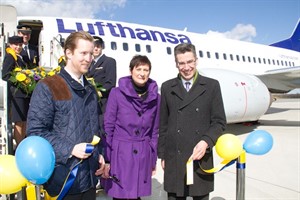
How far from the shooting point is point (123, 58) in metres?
8.59

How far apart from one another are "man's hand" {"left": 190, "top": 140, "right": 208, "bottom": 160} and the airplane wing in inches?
391

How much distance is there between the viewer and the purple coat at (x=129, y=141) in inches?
96.1

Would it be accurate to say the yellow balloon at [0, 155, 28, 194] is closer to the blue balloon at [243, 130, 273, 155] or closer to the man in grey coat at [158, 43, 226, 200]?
the man in grey coat at [158, 43, 226, 200]

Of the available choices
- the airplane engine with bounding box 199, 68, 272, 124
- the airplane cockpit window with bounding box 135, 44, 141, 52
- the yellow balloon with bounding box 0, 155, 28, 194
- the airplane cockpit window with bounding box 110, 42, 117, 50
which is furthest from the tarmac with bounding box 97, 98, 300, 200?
the airplane cockpit window with bounding box 135, 44, 141, 52

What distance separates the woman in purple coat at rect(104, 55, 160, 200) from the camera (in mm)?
2439

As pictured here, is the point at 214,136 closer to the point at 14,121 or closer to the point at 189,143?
the point at 189,143

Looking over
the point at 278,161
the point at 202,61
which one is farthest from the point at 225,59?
the point at 278,161

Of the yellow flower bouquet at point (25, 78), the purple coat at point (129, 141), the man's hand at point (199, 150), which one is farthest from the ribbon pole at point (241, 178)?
the yellow flower bouquet at point (25, 78)

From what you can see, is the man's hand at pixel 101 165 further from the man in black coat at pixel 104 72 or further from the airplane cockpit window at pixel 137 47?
the airplane cockpit window at pixel 137 47

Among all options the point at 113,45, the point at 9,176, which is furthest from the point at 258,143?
the point at 113,45

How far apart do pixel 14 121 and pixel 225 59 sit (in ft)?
29.8

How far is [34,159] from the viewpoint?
59.8 inches

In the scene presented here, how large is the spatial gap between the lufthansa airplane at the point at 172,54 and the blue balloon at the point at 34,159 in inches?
83.9

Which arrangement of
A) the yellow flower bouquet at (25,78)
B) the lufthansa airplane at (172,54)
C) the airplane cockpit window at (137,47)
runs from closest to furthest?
the yellow flower bouquet at (25,78) → the lufthansa airplane at (172,54) → the airplane cockpit window at (137,47)
